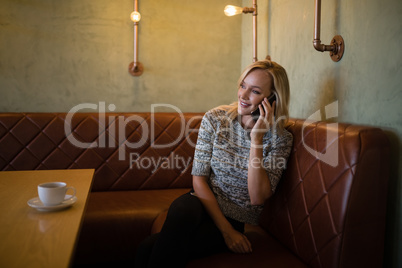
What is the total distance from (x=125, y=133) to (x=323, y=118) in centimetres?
136

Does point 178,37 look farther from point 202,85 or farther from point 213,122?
point 213,122

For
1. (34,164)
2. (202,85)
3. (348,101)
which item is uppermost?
(202,85)

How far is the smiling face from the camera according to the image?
1.62 meters

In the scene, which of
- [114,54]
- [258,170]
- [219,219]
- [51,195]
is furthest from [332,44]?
[114,54]

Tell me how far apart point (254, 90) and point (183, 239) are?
796 millimetres

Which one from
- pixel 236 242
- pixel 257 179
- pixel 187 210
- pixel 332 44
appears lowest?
pixel 236 242

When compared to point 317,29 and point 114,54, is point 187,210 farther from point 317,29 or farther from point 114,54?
point 114,54

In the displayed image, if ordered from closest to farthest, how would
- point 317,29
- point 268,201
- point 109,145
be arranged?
point 317,29 → point 268,201 → point 109,145

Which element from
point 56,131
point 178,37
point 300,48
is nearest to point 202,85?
point 178,37

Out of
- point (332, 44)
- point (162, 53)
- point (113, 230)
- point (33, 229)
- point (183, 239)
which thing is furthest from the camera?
point (162, 53)

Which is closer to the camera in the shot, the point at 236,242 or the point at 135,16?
the point at 236,242

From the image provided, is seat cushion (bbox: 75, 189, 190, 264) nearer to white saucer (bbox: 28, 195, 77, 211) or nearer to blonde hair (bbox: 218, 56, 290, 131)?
white saucer (bbox: 28, 195, 77, 211)

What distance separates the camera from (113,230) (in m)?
1.89

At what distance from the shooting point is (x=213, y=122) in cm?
166
